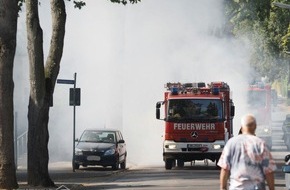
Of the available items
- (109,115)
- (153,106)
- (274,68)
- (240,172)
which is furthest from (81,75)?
(240,172)

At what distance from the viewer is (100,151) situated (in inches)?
1544

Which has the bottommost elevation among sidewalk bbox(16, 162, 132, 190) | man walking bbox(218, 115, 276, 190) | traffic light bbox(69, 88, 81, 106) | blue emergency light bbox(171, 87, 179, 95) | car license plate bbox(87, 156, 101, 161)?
sidewalk bbox(16, 162, 132, 190)

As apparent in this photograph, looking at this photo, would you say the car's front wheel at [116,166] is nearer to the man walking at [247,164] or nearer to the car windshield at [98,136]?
the car windshield at [98,136]

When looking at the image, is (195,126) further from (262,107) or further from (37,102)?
(262,107)

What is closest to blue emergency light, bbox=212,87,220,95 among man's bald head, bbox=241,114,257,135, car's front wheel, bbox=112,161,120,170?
car's front wheel, bbox=112,161,120,170

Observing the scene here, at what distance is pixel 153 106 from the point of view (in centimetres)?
5272

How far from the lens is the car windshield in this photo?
40531mm

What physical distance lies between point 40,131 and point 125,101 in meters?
28.5

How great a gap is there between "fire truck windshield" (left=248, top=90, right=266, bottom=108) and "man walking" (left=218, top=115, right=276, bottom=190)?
1635 inches

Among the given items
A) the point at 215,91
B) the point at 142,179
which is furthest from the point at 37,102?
the point at 215,91

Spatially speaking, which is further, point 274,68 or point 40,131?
point 274,68

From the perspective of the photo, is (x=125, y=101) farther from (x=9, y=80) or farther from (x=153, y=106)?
(x=9, y=80)

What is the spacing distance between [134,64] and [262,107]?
6.88 m

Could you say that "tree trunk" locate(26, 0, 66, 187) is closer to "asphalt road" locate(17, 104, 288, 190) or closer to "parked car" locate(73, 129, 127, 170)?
"asphalt road" locate(17, 104, 288, 190)
